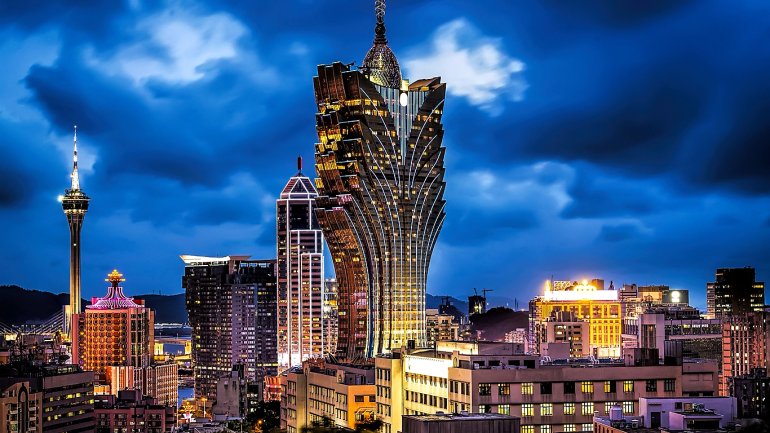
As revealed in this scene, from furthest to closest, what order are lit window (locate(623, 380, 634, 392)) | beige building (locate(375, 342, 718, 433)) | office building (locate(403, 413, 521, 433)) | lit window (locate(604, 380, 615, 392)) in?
1. lit window (locate(623, 380, 634, 392))
2. lit window (locate(604, 380, 615, 392))
3. beige building (locate(375, 342, 718, 433))
4. office building (locate(403, 413, 521, 433))

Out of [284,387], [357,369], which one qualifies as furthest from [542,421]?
[284,387]

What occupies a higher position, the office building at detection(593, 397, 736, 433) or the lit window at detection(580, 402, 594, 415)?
the office building at detection(593, 397, 736, 433)

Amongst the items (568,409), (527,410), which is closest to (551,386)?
(568,409)

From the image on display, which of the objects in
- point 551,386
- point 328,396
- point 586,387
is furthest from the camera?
point 328,396

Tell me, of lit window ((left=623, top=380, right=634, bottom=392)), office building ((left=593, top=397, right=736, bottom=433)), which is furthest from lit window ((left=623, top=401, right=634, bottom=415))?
office building ((left=593, top=397, right=736, bottom=433))

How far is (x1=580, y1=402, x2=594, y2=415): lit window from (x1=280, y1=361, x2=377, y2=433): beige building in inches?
1283

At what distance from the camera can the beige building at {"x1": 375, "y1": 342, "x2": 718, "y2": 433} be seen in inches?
4680

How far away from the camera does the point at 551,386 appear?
119938 mm

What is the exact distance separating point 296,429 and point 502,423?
9432 cm

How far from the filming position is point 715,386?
128625 millimetres

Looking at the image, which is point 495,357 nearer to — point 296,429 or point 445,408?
point 445,408

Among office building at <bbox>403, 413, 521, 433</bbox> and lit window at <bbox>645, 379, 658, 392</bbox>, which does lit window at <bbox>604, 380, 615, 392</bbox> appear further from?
office building at <bbox>403, 413, 521, 433</bbox>

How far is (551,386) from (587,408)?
13.2 ft

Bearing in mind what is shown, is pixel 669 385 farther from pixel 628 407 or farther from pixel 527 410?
pixel 527 410
